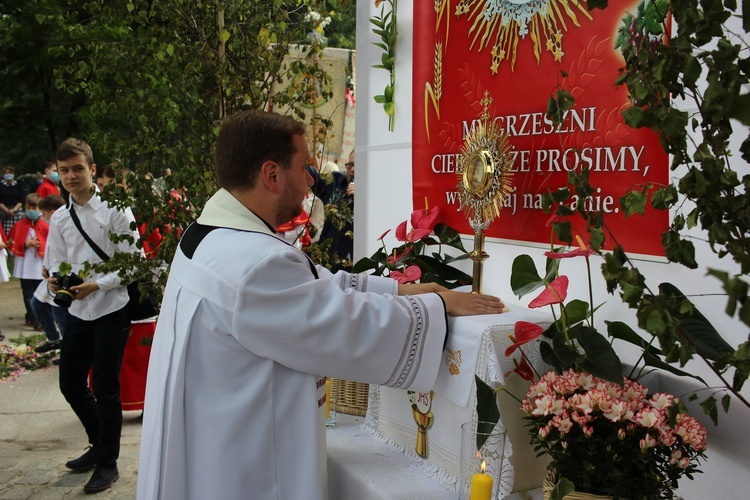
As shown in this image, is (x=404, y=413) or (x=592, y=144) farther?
(x=404, y=413)

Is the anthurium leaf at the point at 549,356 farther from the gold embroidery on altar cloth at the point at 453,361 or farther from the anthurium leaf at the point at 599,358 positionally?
the gold embroidery on altar cloth at the point at 453,361

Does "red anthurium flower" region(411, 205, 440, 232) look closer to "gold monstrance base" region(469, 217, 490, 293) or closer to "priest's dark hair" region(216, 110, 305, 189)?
"gold monstrance base" region(469, 217, 490, 293)

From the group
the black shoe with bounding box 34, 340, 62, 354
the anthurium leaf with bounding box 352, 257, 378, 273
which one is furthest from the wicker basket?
the black shoe with bounding box 34, 340, 62, 354

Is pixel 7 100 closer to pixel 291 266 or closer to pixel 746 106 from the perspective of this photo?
pixel 291 266

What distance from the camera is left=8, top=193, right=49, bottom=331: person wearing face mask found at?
29.5 ft

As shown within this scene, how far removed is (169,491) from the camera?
233 centimetres

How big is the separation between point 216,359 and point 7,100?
64.2 ft

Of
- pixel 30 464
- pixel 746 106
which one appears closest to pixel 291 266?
pixel 746 106

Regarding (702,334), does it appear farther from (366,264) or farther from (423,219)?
(366,264)

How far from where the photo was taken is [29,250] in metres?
8.97

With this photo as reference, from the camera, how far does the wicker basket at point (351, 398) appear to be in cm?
324

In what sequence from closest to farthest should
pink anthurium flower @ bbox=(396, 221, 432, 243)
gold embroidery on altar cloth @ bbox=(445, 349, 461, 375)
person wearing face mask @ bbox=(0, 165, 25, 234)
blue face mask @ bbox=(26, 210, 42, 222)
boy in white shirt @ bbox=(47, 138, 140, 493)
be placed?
gold embroidery on altar cloth @ bbox=(445, 349, 461, 375) → pink anthurium flower @ bbox=(396, 221, 432, 243) → boy in white shirt @ bbox=(47, 138, 140, 493) → blue face mask @ bbox=(26, 210, 42, 222) → person wearing face mask @ bbox=(0, 165, 25, 234)

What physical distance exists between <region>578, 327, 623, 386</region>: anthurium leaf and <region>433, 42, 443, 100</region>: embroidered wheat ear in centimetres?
142

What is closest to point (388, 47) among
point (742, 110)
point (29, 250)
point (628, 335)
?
point (628, 335)
